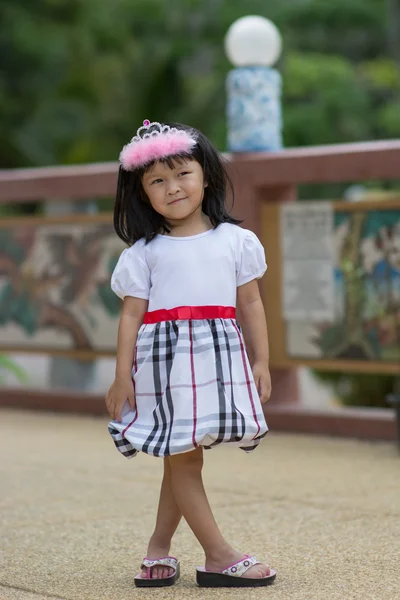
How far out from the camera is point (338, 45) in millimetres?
26031

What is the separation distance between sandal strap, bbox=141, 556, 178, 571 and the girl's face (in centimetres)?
105

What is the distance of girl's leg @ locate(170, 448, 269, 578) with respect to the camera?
3.54m

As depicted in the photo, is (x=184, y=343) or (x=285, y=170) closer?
(x=184, y=343)

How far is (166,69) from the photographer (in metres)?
21.0

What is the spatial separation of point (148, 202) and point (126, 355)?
505mm

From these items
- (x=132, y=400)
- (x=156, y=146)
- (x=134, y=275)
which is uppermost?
(x=156, y=146)

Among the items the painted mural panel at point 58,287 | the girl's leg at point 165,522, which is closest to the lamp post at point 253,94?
the painted mural panel at point 58,287

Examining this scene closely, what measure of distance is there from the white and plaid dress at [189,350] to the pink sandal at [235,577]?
35 cm

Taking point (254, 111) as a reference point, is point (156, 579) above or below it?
below

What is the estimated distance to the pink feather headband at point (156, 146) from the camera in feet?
11.8

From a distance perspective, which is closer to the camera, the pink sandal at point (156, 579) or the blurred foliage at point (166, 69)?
the pink sandal at point (156, 579)

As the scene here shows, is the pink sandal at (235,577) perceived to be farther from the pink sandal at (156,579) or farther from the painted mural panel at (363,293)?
the painted mural panel at (363,293)

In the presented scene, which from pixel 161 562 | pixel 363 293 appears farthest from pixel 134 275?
pixel 363 293

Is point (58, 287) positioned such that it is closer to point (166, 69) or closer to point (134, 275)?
point (134, 275)
